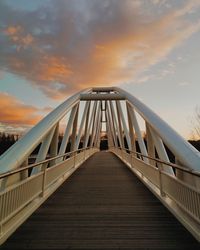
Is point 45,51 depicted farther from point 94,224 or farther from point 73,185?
point 94,224

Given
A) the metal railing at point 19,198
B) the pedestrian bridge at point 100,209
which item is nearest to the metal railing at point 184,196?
the pedestrian bridge at point 100,209

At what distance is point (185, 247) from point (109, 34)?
989 cm

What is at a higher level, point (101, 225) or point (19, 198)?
point (19, 198)

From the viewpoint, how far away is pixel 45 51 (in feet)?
36.8

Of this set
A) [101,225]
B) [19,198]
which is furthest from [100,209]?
[19,198]

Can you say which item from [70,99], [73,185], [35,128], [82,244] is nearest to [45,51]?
[70,99]

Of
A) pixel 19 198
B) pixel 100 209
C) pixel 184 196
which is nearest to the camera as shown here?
pixel 184 196

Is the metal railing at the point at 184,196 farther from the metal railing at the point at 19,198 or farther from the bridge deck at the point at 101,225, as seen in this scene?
the metal railing at the point at 19,198

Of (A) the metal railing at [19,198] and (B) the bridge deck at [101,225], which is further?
(A) the metal railing at [19,198]

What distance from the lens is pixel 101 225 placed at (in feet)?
11.4

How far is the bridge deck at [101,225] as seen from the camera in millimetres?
2854

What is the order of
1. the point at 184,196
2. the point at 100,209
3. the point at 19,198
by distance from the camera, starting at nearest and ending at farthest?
the point at 184,196 < the point at 19,198 < the point at 100,209

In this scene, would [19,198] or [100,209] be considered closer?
[19,198]

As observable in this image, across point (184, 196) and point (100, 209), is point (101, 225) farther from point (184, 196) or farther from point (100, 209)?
point (184, 196)
